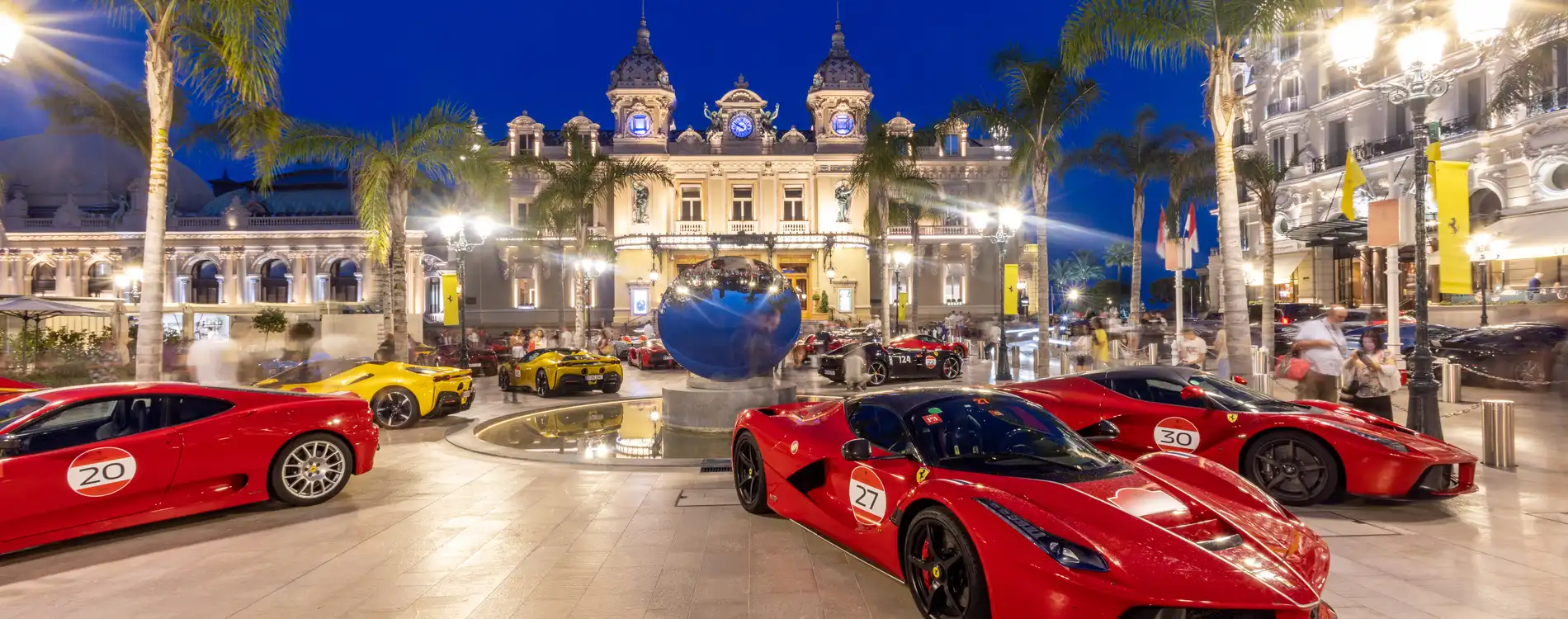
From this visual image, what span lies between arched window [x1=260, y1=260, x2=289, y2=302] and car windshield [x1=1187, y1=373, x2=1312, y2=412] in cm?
6062

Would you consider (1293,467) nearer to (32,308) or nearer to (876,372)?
(876,372)

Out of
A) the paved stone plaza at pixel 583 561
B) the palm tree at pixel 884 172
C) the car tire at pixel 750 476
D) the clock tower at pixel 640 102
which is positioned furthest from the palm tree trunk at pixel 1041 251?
the clock tower at pixel 640 102

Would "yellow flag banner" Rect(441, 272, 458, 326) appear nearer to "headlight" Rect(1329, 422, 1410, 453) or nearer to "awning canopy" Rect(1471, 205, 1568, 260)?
"headlight" Rect(1329, 422, 1410, 453)

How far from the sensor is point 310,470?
24.7 feet

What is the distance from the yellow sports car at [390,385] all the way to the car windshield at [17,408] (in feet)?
18.0

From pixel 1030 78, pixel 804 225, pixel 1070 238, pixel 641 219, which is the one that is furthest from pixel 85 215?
pixel 1070 238

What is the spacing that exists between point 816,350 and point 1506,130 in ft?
91.8

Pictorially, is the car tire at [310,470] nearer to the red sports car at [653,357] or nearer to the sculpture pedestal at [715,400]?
the sculpture pedestal at [715,400]

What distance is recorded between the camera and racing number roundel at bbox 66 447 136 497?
19.9 feet

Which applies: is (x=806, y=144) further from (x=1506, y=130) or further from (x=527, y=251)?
(x=1506, y=130)

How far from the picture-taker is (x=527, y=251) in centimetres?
5238

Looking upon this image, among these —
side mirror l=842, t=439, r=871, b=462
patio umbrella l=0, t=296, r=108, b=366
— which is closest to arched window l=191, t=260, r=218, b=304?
patio umbrella l=0, t=296, r=108, b=366

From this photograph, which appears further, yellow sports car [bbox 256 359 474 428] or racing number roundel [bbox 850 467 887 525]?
yellow sports car [bbox 256 359 474 428]

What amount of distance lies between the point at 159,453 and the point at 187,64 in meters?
8.91
